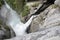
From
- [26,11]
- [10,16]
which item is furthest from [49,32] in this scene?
[10,16]

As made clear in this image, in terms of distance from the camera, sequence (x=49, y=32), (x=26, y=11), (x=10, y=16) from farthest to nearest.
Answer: (x=10, y=16), (x=26, y=11), (x=49, y=32)

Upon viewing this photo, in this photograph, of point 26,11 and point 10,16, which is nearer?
point 26,11

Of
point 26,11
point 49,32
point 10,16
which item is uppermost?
point 49,32

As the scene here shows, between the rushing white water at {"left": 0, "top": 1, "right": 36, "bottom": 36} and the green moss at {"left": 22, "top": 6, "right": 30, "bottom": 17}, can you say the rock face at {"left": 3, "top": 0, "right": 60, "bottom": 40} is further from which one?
the green moss at {"left": 22, "top": 6, "right": 30, "bottom": 17}

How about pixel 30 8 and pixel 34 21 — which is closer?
pixel 34 21

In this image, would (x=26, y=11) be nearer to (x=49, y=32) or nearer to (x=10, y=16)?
(x=10, y=16)

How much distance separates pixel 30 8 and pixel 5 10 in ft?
8.13

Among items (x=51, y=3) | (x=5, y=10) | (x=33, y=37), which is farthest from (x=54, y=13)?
(x=5, y=10)

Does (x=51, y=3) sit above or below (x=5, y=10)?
above

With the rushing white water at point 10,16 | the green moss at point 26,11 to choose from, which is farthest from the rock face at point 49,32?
the green moss at point 26,11

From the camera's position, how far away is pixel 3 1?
1947cm

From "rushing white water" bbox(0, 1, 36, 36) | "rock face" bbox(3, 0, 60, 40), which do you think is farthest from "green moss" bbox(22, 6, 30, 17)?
"rock face" bbox(3, 0, 60, 40)

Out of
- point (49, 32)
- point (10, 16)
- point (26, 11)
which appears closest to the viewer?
point (49, 32)

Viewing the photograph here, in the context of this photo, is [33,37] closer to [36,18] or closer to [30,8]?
[36,18]
